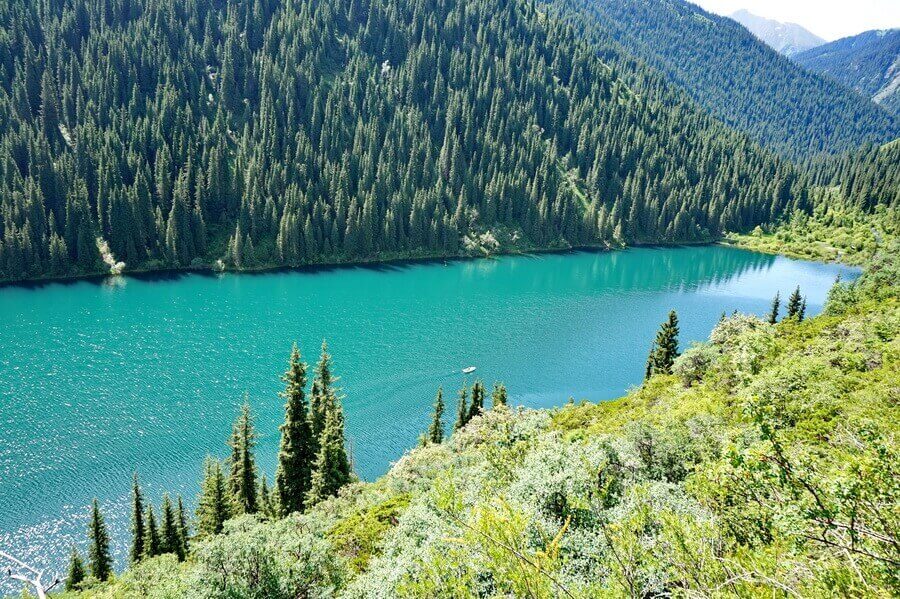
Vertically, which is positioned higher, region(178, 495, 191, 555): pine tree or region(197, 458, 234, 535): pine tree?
region(197, 458, 234, 535): pine tree

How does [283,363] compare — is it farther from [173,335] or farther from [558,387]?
[558,387]

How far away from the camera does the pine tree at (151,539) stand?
40906 mm

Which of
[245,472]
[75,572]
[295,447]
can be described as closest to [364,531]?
[295,447]

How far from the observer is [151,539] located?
135 feet

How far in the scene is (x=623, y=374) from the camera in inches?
3342

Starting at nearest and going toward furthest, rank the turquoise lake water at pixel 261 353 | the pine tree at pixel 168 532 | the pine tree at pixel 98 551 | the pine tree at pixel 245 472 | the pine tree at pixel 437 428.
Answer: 1. the pine tree at pixel 98 551
2. the pine tree at pixel 168 532
3. the pine tree at pixel 245 472
4. the turquoise lake water at pixel 261 353
5. the pine tree at pixel 437 428

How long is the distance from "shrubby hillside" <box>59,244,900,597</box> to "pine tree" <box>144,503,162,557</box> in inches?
539

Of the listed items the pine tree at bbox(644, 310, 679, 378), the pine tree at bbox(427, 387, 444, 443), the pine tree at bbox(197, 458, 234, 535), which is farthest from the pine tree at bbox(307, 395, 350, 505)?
the pine tree at bbox(644, 310, 679, 378)

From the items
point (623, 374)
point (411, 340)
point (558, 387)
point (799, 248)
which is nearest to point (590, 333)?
point (623, 374)

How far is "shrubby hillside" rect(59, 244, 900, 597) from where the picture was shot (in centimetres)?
930

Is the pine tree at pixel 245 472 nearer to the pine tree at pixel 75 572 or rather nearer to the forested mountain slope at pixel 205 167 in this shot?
the pine tree at pixel 75 572

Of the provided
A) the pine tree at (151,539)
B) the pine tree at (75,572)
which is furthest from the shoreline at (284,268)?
the pine tree at (75,572)

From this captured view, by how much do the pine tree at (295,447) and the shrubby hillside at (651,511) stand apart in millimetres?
6209

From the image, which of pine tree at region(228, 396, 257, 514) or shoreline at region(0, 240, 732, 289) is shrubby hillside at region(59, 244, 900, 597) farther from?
shoreline at region(0, 240, 732, 289)
